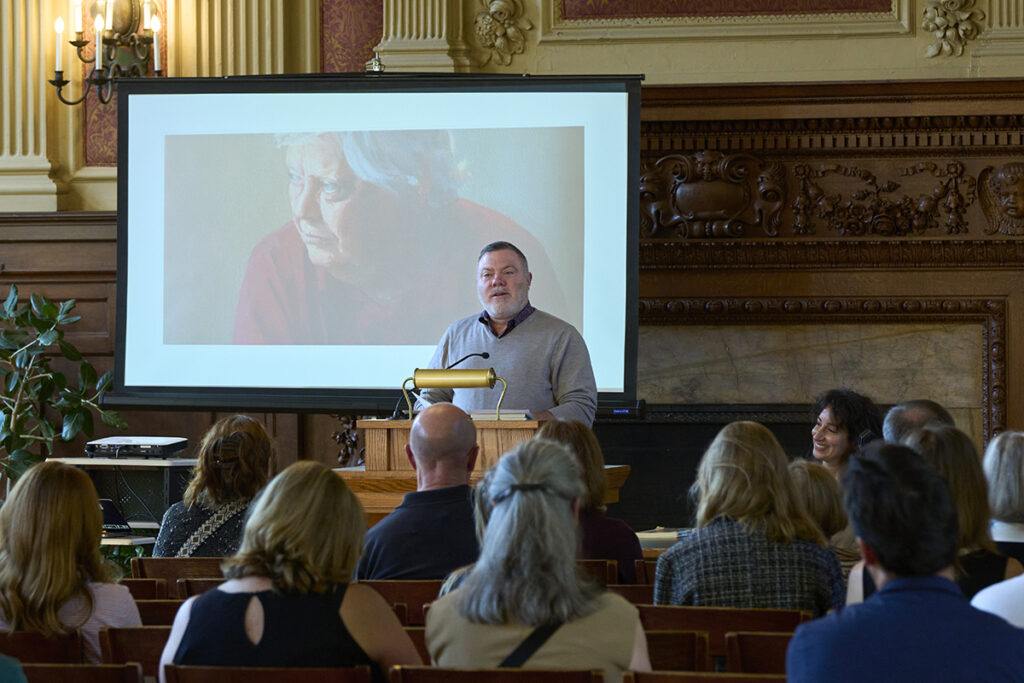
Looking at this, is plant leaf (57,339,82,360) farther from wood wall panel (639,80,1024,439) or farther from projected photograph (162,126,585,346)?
wood wall panel (639,80,1024,439)

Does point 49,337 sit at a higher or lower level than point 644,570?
higher

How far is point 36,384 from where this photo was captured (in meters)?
7.11

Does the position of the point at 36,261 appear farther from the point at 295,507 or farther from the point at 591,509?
the point at 295,507

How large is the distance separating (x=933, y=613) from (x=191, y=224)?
549 centimetres

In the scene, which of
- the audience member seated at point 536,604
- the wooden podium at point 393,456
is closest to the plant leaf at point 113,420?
the wooden podium at point 393,456

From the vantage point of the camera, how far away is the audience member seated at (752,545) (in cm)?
271

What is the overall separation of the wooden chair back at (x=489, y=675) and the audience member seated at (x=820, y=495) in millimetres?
1342

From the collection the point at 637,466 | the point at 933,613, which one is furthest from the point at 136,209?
the point at 933,613

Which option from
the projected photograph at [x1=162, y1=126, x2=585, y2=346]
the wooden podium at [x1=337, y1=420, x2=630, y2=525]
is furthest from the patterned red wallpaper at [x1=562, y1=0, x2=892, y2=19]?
the wooden podium at [x1=337, y1=420, x2=630, y2=525]

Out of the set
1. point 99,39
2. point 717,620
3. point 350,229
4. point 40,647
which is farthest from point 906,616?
point 99,39

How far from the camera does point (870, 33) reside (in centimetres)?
701

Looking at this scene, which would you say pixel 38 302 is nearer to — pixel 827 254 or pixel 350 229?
pixel 350 229

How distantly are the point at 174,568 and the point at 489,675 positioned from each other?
159cm

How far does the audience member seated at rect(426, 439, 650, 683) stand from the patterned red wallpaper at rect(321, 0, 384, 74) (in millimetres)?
5661
